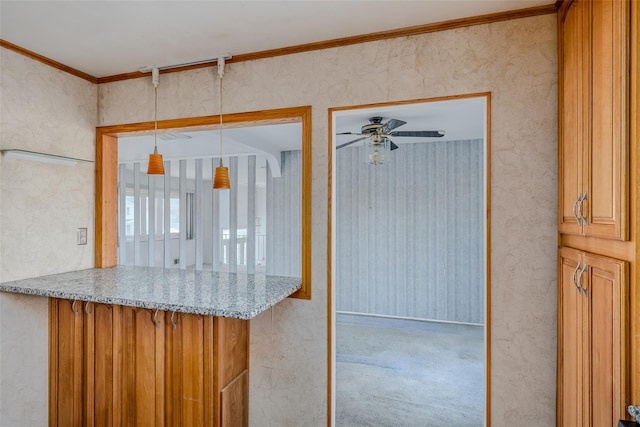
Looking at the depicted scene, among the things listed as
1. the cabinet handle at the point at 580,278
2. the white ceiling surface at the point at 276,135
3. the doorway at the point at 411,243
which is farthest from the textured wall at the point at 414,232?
the cabinet handle at the point at 580,278

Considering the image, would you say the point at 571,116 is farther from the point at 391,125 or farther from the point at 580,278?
the point at 391,125

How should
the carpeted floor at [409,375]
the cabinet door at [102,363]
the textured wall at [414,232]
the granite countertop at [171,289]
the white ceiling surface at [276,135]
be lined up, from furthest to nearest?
the textured wall at [414,232] < the white ceiling surface at [276,135] < the carpeted floor at [409,375] < the cabinet door at [102,363] < the granite countertop at [171,289]

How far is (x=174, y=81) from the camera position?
2.22 meters

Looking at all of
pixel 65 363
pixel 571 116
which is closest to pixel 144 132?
pixel 65 363

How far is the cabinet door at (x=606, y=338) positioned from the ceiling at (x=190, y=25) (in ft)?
3.32

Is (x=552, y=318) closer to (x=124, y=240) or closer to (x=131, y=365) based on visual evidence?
(x=131, y=365)

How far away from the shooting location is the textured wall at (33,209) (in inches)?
76.6

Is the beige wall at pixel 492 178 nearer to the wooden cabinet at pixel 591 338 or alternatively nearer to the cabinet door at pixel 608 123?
the wooden cabinet at pixel 591 338

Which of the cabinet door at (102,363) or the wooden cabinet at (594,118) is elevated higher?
the wooden cabinet at (594,118)

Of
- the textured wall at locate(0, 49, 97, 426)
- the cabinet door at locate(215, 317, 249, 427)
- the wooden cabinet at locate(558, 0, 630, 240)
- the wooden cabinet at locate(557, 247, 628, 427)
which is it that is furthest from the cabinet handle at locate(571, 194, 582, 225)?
the textured wall at locate(0, 49, 97, 426)

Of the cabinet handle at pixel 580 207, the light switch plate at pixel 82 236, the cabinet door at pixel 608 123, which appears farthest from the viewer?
the light switch plate at pixel 82 236

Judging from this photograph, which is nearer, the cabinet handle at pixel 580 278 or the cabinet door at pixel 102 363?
the cabinet handle at pixel 580 278

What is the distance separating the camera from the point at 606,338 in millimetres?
1054

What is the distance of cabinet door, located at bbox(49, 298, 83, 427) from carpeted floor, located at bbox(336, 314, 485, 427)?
1.65 meters
